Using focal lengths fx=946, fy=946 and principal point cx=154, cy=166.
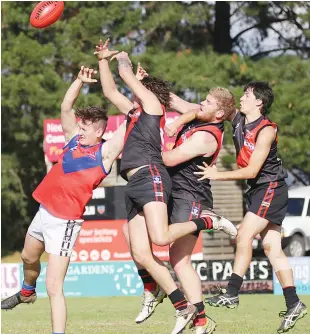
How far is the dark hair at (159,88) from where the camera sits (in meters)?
8.76

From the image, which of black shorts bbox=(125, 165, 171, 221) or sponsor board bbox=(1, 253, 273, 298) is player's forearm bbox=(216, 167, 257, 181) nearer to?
black shorts bbox=(125, 165, 171, 221)

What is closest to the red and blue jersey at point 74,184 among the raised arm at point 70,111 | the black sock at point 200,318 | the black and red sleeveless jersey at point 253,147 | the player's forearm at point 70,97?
the raised arm at point 70,111

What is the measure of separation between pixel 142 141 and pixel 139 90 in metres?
0.46

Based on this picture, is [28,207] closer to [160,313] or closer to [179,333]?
→ [160,313]

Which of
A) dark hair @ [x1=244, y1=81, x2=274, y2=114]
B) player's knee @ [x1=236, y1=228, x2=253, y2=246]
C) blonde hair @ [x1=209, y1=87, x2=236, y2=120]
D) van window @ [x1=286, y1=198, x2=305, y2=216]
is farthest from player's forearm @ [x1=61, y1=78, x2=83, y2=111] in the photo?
van window @ [x1=286, y1=198, x2=305, y2=216]

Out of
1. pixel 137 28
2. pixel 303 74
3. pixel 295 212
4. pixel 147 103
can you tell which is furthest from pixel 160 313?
pixel 137 28

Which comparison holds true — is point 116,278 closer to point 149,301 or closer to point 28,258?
point 149,301

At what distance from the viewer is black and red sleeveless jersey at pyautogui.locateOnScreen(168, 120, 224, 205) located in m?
8.87

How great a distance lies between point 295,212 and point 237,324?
12.8 meters

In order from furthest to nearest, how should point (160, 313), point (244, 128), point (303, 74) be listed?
point (303, 74), point (160, 313), point (244, 128)

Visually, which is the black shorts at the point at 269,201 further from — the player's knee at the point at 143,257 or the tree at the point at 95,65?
the tree at the point at 95,65

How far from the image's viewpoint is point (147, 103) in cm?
848

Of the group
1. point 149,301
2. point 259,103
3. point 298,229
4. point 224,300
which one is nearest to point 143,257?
point 149,301

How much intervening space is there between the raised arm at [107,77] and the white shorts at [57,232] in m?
1.24
